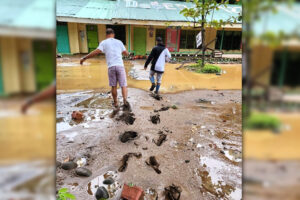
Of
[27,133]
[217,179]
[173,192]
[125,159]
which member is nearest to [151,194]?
[173,192]

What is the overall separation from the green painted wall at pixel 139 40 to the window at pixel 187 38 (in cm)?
253

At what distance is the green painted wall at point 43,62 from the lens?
1.09ft

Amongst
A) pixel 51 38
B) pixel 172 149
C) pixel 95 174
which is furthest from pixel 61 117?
pixel 51 38

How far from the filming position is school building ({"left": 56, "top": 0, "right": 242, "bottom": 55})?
446 inches

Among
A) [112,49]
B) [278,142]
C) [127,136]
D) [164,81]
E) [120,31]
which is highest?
[120,31]

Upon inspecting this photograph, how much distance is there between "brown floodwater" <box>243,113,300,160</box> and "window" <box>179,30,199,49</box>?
1397 centimetres

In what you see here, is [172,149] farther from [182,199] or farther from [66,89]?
[66,89]

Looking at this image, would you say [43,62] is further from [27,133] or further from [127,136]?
[127,136]

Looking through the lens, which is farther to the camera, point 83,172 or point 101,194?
point 83,172

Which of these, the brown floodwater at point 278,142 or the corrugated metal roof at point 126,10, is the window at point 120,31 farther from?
the brown floodwater at point 278,142

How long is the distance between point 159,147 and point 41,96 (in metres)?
2.51

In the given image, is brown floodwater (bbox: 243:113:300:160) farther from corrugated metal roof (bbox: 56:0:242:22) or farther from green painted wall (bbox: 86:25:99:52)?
green painted wall (bbox: 86:25:99:52)

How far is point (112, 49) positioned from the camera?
12.1 feet

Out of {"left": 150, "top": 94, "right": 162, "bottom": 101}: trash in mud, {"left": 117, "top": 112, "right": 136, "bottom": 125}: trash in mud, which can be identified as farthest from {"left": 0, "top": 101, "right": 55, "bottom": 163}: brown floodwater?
{"left": 150, "top": 94, "right": 162, "bottom": 101}: trash in mud
